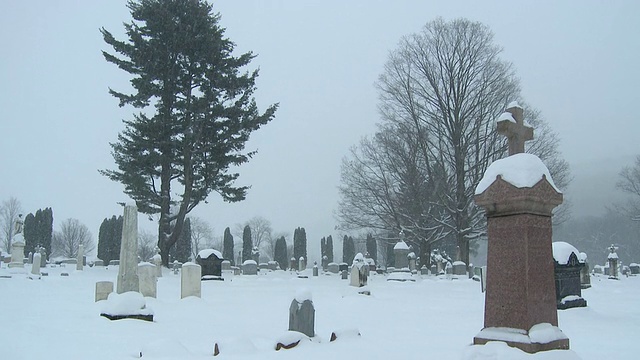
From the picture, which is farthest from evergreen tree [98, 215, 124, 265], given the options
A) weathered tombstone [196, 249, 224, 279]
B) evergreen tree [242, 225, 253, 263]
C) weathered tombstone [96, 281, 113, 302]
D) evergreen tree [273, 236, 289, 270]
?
weathered tombstone [96, 281, 113, 302]

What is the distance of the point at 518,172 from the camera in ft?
17.8

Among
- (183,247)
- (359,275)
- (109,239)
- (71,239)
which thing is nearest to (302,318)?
(359,275)

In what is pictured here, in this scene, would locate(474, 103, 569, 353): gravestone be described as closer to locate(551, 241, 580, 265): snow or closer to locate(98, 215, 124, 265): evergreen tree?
locate(551, 241, 580, 265): snow

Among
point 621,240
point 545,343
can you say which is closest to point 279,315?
point 545,343

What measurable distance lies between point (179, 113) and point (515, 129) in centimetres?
2545

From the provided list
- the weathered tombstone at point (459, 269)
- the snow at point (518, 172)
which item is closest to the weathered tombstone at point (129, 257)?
the snow at point (518, 172)

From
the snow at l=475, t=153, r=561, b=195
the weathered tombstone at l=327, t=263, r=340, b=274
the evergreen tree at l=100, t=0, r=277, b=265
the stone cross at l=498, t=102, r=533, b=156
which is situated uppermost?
the evergreen tree at l=100, t=0, r=277, b=265

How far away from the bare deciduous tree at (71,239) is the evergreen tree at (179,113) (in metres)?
51.0

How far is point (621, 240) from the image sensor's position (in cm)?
5716

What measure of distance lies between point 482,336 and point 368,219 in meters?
27.1

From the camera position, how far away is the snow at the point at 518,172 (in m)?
5.30

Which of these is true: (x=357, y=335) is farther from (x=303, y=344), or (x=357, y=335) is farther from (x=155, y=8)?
(x=155, y=8)

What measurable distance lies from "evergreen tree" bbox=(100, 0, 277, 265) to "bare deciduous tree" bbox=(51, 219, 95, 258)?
2008 inches

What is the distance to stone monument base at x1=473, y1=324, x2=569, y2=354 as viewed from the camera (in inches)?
193
